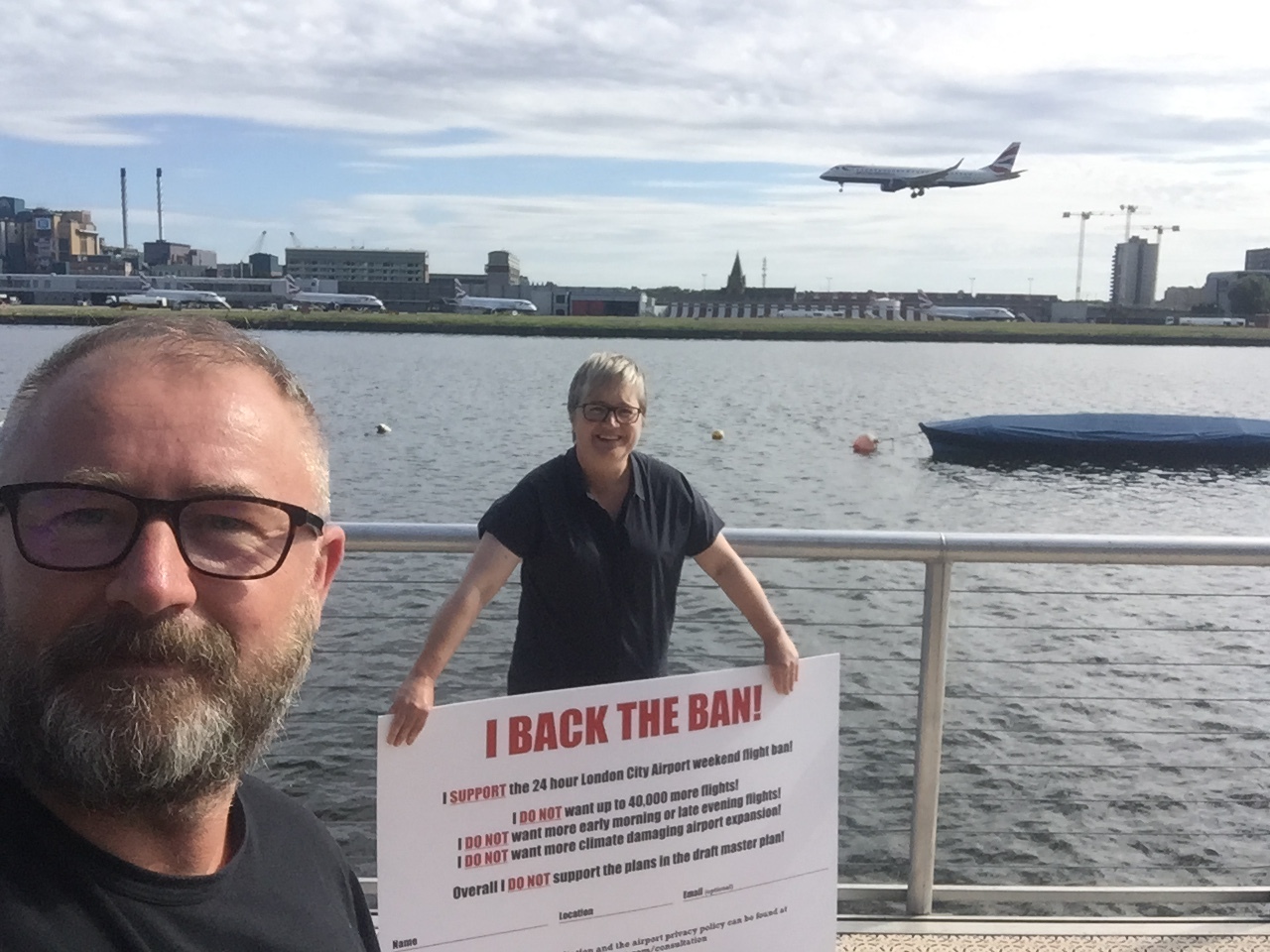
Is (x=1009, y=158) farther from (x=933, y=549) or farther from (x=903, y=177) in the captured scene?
(x=933, y=549)

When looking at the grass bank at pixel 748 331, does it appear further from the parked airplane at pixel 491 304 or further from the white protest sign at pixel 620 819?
the white protest sign at pixel 620 819

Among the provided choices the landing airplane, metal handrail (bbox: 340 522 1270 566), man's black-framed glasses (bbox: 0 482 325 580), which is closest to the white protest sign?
metal handrail (bbox: 340 522 1270 566)

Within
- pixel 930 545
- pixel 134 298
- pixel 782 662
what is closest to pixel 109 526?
pixel 782 662

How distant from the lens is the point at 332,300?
157750 mm

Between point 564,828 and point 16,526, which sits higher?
point 16,526

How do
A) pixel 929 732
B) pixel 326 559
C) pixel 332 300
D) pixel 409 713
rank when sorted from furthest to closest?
pixel 332 300 → pixel 929 732 → pixel 409 713 → pixel 326 559

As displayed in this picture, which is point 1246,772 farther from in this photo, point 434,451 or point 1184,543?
point 434,451

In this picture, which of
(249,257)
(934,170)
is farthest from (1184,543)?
(249,257)

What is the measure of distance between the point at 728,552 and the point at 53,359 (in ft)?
6.66

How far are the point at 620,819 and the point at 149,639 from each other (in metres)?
1.87

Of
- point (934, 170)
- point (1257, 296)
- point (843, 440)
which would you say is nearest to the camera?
point (843, 440)

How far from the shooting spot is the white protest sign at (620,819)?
2.76 metres

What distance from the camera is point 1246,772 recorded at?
8.73 meters

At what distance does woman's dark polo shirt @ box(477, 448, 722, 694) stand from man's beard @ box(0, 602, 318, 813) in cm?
167
